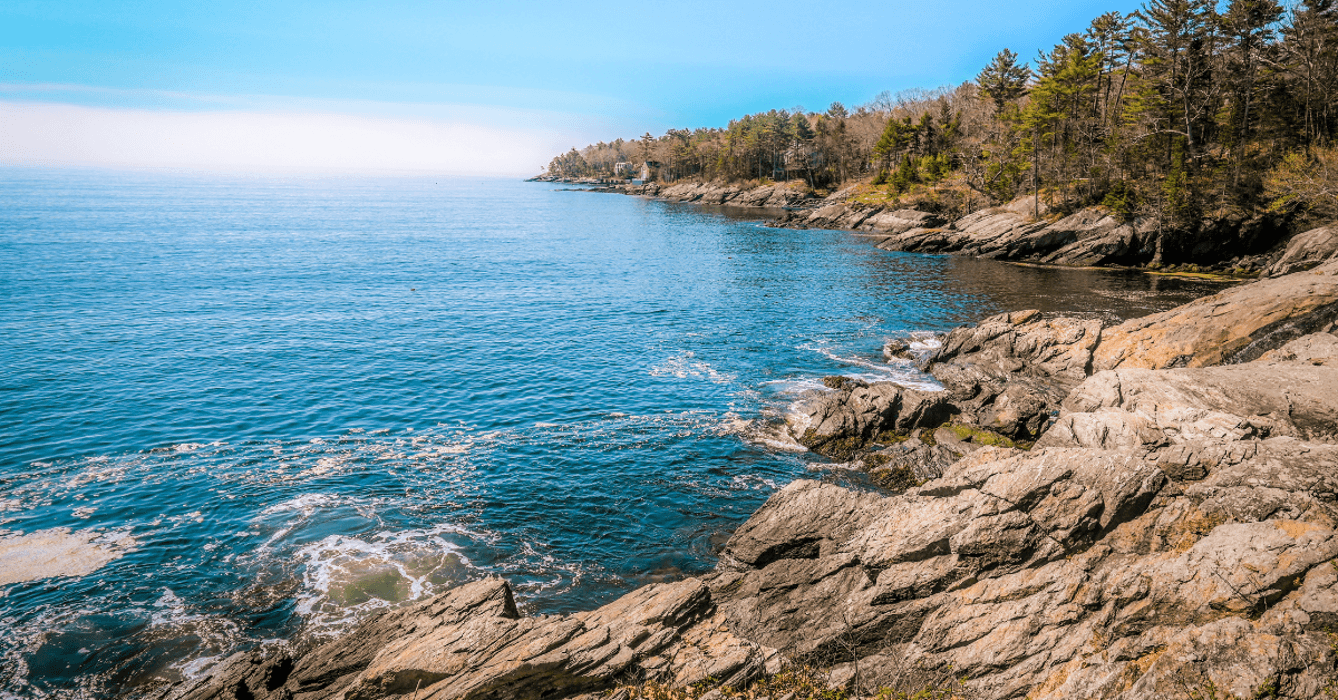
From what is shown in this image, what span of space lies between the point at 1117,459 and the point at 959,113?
144599 mm

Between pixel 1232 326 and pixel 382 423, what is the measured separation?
44.4 metres

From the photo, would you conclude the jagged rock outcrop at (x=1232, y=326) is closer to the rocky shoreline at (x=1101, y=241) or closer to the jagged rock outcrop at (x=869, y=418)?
the jagged rock outcrop at (x=869, y=418)

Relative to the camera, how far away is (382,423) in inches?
1340

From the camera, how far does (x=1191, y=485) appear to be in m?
Answer: 15.6

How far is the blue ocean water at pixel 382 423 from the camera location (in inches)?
806

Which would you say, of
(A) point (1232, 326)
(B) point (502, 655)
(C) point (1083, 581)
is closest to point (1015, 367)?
(A) point (1232, 326)

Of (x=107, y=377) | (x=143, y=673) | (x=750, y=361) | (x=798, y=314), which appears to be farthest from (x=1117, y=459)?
(x=107, y=377)

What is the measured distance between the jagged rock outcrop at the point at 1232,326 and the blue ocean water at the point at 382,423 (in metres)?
12.5

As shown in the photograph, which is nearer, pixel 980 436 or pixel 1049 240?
pixel 980 436

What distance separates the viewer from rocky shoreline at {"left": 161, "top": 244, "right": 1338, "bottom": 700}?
12188 millimetres

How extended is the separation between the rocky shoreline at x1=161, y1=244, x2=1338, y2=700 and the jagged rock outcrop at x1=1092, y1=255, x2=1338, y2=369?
1649cm

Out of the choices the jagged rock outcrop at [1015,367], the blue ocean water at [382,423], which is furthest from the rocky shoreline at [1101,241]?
the jagged rock outcrop at [1015,367]

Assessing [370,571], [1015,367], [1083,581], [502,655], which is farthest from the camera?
[1015,367]

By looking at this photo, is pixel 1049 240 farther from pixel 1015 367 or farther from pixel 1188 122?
pixel 1015 367
